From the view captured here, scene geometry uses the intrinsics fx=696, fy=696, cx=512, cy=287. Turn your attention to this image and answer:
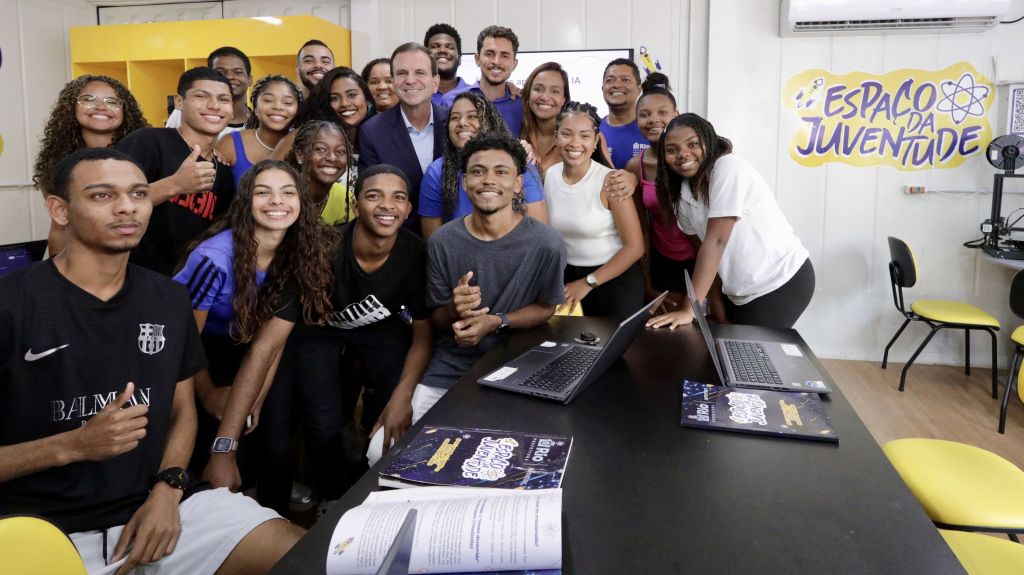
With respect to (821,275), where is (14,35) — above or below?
above

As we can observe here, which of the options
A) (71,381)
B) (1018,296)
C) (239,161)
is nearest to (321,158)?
(239,161)

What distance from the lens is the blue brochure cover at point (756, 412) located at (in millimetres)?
1305

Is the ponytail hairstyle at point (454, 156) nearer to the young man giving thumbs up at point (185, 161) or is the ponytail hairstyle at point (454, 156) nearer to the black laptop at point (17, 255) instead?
the young man giving thumbs up at point (185, 161)

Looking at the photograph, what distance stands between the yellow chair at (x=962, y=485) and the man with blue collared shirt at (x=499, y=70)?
2115mm

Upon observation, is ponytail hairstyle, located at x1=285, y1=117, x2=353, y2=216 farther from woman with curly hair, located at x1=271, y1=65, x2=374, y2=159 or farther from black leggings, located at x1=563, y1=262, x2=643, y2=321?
black leggings, located at x1=563, y1=262, x2=643, y2=321

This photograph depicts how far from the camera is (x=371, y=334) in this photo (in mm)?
2449

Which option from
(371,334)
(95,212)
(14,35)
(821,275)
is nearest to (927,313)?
(821,275)

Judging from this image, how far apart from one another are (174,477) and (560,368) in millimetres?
904

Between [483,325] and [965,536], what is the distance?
1270mm

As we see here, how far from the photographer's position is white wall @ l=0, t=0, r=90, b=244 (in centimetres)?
514

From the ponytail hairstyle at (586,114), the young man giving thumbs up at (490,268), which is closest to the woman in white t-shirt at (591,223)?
the ponytail hairstyle at (586,114)

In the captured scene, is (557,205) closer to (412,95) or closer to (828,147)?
(412,95)

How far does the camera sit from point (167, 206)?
2434 millimetres

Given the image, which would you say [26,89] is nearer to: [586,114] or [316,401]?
[316,401]
